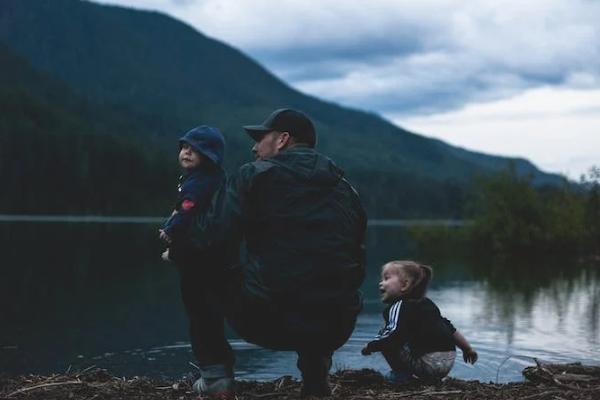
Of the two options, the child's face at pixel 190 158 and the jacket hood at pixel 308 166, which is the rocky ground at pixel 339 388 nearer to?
the jacket hood at pixel 308 166

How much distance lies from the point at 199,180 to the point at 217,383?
1549 millimetres

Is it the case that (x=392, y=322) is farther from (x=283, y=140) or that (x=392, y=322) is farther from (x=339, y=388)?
(x=283, y=140)

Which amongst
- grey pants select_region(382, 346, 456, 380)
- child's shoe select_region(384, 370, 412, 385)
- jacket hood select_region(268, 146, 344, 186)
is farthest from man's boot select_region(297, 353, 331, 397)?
jacket hood select_region(268, 146, 344, 186)

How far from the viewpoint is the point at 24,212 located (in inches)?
5089

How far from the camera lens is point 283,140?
21.6ft

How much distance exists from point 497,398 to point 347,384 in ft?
5.79

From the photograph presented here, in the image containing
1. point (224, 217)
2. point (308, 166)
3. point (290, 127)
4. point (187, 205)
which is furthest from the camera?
point (290, 127)

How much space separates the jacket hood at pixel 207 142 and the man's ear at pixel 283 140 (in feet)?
1.52

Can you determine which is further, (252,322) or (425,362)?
(425,362)

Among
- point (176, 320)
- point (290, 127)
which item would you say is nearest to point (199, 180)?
point (290, 127)

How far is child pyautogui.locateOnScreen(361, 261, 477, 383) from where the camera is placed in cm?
768

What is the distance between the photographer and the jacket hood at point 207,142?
6730 millimetres

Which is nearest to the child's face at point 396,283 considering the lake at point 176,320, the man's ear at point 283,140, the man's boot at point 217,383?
the man's boot at point 217,383

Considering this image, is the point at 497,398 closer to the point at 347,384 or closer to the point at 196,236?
the point at 347,384
